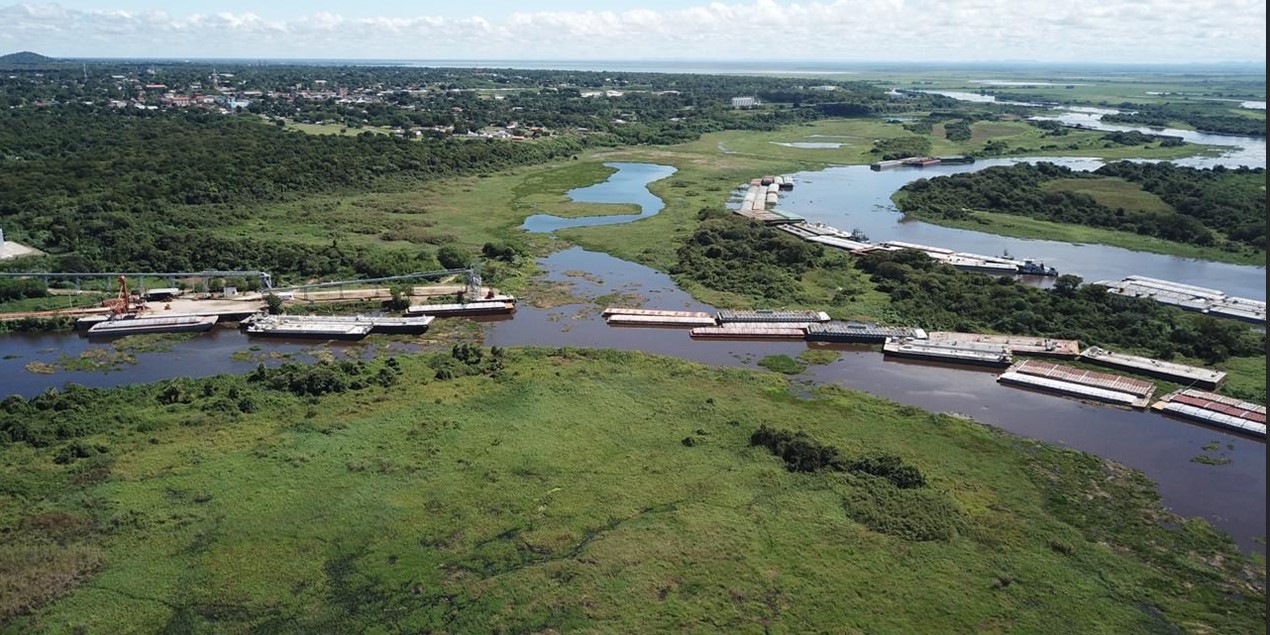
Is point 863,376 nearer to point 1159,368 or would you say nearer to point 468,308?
point 1159,368

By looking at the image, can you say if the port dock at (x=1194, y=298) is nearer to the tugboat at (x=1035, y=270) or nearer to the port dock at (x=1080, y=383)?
the tugboat at (x=1035, y=270)

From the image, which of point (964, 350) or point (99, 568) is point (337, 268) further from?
point (964, 350)

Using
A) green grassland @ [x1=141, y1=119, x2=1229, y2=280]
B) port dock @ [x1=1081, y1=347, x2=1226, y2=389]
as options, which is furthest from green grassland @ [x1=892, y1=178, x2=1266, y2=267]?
port dock @ [x1=1081, y1=347, x2=1226, y2=389]

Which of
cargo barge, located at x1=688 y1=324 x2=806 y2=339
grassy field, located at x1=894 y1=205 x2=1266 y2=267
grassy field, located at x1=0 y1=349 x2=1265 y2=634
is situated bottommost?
grassy field, located at x1=0 y1=349 x2=1265 y2=634

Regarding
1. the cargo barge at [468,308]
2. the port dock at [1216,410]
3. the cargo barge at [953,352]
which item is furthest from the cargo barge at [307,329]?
the port dock at [1216,410]

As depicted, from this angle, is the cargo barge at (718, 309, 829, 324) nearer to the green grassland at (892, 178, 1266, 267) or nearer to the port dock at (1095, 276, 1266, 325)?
the port dock at (1095, 276, 1266, 325)

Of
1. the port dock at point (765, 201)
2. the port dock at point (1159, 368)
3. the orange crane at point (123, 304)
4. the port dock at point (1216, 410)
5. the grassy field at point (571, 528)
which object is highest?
the port dock at point (765, 201)
